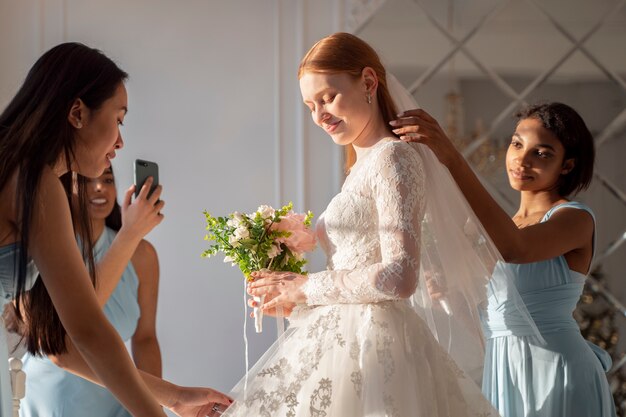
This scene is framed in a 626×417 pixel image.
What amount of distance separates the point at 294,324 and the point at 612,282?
7.75ft

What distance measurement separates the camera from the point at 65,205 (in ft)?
5.84

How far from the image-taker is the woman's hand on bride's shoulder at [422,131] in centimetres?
227

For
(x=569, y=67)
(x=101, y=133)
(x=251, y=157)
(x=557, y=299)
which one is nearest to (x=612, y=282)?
(x=569, y=67)

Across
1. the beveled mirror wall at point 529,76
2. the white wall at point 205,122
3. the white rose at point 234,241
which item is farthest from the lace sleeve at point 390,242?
the beveled mirror wall at point 529,76

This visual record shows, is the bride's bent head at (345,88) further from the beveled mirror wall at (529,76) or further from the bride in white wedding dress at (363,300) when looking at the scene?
the beveled mirror wall at (529,76)

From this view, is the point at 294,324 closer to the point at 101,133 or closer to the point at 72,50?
the point at 101,133

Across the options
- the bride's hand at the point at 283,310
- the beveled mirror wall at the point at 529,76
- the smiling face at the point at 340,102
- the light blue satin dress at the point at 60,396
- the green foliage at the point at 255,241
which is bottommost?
the light blue satin dress at the point at 60,396

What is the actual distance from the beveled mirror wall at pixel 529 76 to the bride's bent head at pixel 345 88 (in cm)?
180

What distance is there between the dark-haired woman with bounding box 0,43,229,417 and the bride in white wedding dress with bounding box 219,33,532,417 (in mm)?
256

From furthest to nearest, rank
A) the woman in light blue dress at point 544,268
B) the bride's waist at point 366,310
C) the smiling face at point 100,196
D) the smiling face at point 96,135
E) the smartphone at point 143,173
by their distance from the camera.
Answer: the smiling face at point 100,196, the smartphone at point 143,173, the woman in light blue dress at point 544,268, the bride's waist at point 366,310, the smiling face at point 96,135

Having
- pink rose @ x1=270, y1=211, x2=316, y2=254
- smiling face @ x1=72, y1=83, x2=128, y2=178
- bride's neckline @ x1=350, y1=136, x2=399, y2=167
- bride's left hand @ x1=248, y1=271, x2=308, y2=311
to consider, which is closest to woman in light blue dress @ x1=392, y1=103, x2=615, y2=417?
bride's neckline @ x1=350, y1=136, x2=399, y2=167

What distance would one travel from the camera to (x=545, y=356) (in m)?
2.61

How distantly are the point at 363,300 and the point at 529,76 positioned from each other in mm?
2369

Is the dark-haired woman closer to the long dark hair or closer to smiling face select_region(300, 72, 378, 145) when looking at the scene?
the long dark hair
